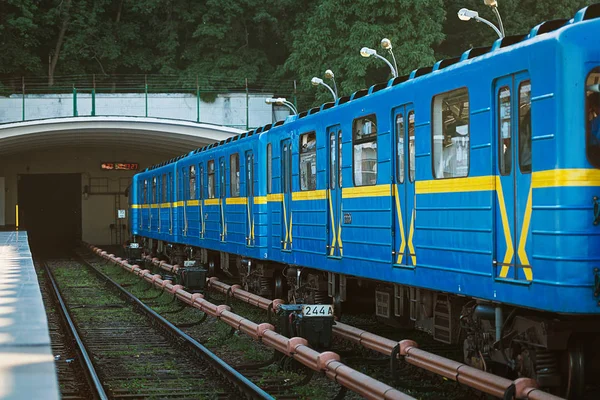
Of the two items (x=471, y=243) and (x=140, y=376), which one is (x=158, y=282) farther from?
(x=471, y=243)

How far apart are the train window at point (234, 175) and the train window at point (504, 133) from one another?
11.1 meters

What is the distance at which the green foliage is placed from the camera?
48625 millimetres

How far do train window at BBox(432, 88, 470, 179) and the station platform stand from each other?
12.4 feet

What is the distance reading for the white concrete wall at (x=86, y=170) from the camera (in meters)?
49.6

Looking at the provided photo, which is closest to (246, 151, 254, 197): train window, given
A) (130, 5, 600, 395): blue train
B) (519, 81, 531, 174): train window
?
(130, 5, 600, 395): blue train

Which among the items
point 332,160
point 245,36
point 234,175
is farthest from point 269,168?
point 245,36

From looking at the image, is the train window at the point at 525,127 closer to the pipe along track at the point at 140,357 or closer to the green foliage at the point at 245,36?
the pipe along track at the point at 140,357

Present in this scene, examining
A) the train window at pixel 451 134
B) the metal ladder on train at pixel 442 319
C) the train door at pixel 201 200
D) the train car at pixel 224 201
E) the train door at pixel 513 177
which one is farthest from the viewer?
the train door at pixel 201 200

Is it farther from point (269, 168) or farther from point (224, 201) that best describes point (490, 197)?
point (224, 201)

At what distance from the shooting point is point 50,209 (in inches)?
2243

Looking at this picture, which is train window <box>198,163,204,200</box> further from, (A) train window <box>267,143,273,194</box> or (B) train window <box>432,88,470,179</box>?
(B) train window <box>432,88,470,179</box>

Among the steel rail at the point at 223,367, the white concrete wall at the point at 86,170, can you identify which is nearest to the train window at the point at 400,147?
the steel rail at the point at 223,367

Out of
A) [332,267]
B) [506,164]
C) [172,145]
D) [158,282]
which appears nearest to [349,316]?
[332,267]

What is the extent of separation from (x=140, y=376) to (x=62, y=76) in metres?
47.0
